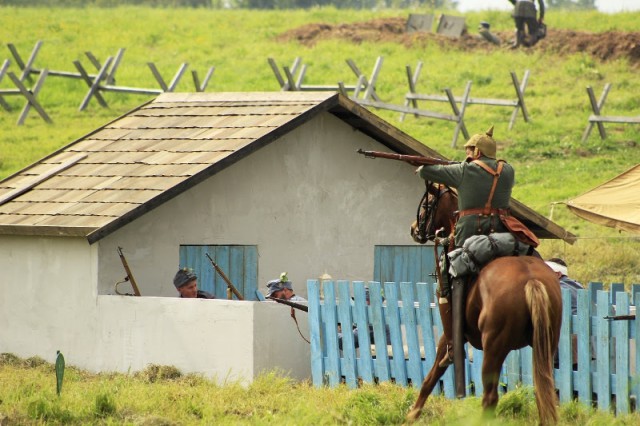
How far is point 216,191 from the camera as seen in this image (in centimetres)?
1412

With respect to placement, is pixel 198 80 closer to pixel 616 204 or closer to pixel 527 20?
pixel 527 20

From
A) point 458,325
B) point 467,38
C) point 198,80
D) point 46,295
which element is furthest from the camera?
point 467,38

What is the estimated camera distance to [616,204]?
1552cm

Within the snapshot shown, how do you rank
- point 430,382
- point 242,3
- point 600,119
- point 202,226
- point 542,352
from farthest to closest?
point 242,3 < point 600,119 < point 202,226 < point 430,382 < point 542,352

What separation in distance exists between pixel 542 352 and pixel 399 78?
2889 cm

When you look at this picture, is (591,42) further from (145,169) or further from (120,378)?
(120,378)

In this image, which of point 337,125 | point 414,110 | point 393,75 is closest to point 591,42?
point 393,75

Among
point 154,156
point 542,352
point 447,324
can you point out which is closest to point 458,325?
point 447,324

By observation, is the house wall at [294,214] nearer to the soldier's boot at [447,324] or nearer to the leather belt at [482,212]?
the soldier's boot at [447,324]

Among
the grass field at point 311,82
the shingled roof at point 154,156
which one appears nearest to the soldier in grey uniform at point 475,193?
the grass field at point 311,82

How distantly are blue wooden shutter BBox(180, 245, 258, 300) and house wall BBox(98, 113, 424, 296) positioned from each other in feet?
0.35

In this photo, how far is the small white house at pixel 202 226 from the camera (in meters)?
12.4

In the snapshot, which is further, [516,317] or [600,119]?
[600,119]

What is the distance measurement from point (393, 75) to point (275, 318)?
26053 millimetres
